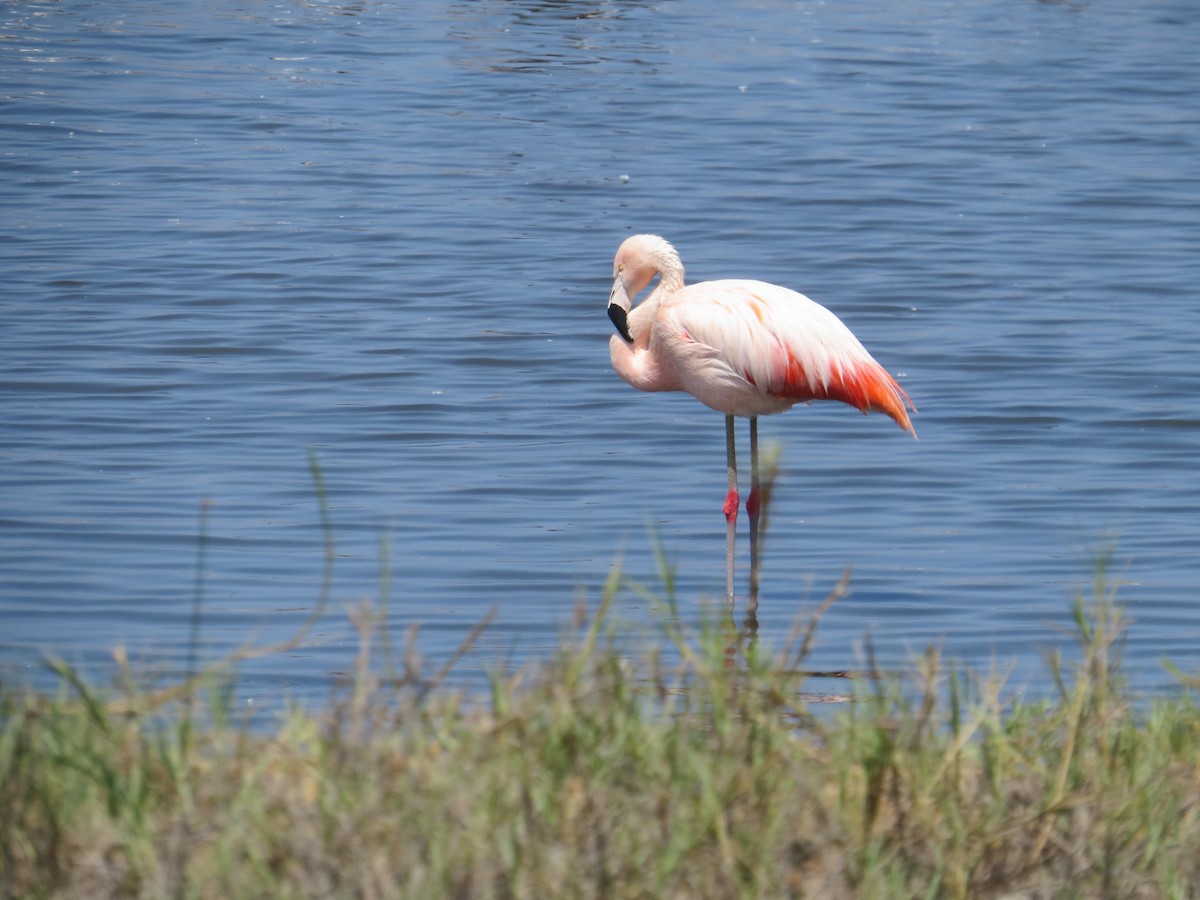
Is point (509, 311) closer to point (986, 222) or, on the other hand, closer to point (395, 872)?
point (986, 222)

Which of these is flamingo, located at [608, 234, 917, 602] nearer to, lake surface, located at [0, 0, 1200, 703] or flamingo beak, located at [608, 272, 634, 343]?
flamingo beak, located at [608, 272, 634, 343]

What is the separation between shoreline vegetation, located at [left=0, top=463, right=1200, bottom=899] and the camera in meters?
3.10

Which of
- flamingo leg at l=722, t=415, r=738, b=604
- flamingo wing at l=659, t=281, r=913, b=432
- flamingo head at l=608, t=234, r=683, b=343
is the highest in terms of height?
flamingo head at l=608, t=234, r=683, b=343

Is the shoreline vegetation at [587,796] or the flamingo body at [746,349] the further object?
the flamingo body at [746,349]

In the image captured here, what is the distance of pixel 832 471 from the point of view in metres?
9.12

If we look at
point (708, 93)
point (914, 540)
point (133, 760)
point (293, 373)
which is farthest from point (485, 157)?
point (133, 760)

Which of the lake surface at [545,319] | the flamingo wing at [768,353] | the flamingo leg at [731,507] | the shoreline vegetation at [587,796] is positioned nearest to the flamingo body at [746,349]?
the flamingo wing at [768,353]

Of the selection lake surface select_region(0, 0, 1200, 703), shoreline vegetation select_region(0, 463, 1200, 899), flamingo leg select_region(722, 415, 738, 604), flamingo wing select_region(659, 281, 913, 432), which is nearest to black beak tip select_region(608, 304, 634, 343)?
flamingo wing select_region(659, 281, 913, 432)

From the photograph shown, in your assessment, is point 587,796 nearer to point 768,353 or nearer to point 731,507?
point 768,353

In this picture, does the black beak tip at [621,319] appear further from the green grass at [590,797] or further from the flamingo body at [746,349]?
the green grass at [590,797]

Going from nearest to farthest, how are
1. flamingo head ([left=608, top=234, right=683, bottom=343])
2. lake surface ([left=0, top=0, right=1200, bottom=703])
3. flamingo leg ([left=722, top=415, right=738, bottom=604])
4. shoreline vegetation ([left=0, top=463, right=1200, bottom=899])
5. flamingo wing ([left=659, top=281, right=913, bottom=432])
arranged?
shoreline vegetation ([left=0, top=463, right=1200, bottom=899])
lake surface ([left=0, top=0, right=1200, bottom=703])
flamingo leg ([left=722, top=415, right=738, bottom=604])
flamingo wing ([left=659, top=281, right=913, bottom=432])
flamingo head ([left=608, top=234, right=683, bottom=343])

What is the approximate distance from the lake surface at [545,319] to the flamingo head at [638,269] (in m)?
0.88

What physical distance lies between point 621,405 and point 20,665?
4874 millimetres

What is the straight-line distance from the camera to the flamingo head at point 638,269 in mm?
7824
